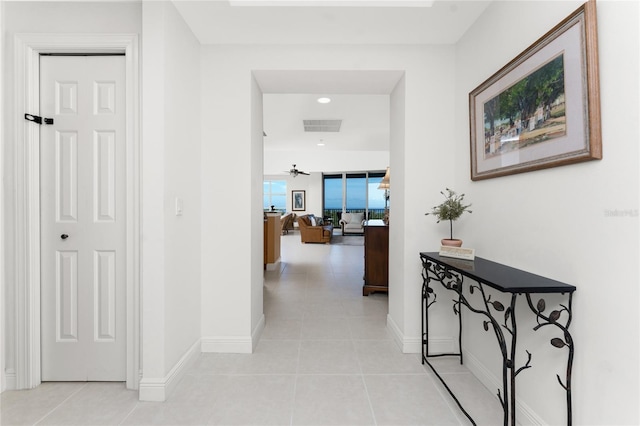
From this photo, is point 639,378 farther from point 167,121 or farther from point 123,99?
point 123,99

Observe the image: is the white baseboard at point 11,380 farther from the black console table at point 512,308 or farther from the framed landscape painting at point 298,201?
the framed landscape painting at point 298,201

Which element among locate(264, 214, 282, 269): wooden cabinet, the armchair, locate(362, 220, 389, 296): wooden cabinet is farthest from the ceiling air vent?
the armchair

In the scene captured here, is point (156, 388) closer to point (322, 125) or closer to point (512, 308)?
point (512, 308)

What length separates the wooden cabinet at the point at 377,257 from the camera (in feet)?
13.2

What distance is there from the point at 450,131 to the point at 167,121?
2.06 metres

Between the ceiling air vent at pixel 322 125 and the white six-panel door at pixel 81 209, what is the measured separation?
4.20 m

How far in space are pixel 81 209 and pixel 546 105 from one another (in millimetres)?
2775

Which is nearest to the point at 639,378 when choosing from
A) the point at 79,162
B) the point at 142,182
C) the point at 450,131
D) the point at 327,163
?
the point at 450,131

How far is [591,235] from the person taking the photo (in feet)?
4.12

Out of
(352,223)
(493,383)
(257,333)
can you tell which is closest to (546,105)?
(493,383)

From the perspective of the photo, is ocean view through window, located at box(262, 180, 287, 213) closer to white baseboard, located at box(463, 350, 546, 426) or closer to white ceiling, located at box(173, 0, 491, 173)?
white ceiling, located at box(173, 0, 491, 173)

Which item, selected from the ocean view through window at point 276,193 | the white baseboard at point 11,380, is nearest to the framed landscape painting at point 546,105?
the white baseboard at point 11,380

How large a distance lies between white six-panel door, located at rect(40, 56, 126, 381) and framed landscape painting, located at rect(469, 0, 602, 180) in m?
2.39

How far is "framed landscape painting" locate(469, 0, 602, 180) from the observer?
123cm
